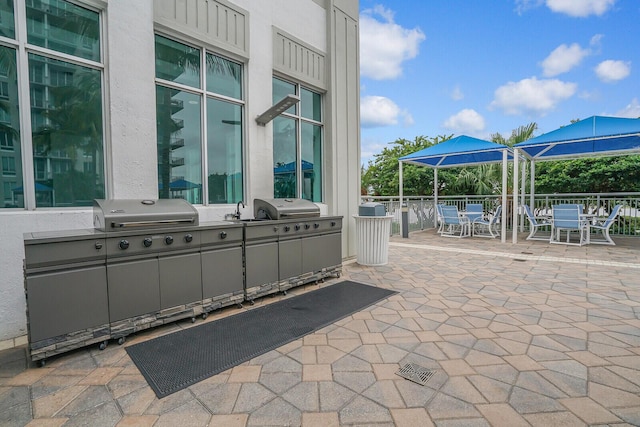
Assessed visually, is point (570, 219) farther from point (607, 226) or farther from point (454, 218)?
point (454, 218)

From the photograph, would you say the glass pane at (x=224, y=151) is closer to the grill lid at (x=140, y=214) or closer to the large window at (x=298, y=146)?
the large window at (x=298, y=146)

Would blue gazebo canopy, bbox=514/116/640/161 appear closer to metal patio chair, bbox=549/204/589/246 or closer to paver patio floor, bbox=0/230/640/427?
metal patio chair, bbox=549/204/589/246

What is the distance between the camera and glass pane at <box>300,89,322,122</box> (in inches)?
215

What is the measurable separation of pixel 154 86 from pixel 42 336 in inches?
105

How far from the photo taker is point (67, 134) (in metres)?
3.00

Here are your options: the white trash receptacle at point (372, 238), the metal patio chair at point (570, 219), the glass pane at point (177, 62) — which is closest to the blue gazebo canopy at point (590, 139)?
the metal patio chair at point (570, 219)

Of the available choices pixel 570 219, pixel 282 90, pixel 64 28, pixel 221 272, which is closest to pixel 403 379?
pixel 221 272

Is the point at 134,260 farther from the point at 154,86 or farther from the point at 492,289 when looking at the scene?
the point at 492,289

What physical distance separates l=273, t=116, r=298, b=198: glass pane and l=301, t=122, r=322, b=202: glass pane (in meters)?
0.23

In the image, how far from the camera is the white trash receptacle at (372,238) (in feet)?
17.5

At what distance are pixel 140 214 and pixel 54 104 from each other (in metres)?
1.44

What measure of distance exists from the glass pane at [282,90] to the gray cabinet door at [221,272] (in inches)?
110

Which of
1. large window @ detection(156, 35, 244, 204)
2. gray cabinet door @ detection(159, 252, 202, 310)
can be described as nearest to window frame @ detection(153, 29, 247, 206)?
large window @ detection(156, 35, 244, 204)

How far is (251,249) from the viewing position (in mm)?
3500
